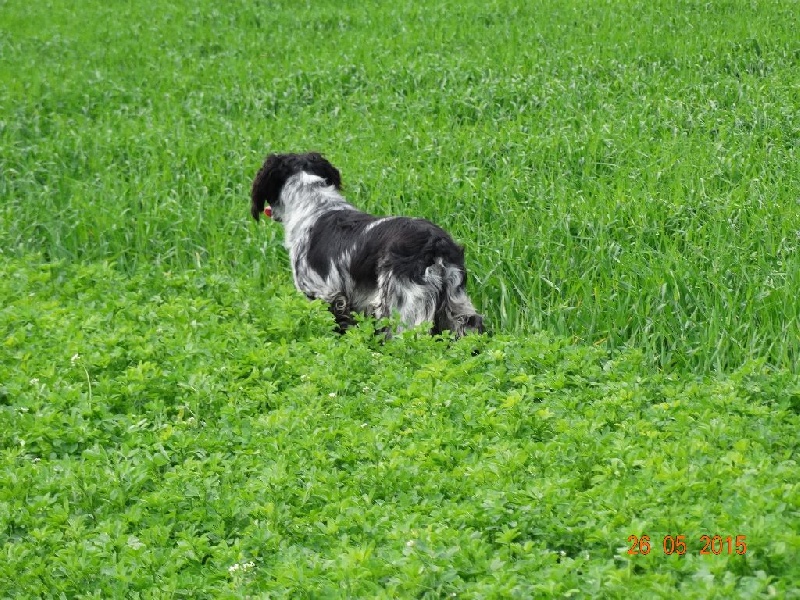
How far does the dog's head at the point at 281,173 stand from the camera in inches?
280

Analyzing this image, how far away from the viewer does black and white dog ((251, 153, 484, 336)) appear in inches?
226

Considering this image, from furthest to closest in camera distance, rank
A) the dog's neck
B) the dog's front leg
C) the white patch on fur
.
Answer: the dog's neck → the dog's front leg → the white patch on fur

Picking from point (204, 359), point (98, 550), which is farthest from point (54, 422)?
point (98, 550)

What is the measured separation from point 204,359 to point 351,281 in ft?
3.93

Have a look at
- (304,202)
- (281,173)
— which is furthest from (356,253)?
(281,173)

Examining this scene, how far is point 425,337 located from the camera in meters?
5.29

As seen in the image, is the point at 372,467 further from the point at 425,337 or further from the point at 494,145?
the point at 494,145

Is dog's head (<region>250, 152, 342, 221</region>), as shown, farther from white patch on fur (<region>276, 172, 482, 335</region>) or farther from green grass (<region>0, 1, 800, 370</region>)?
green grass (<region>0, 1, 800, 370</region>)
